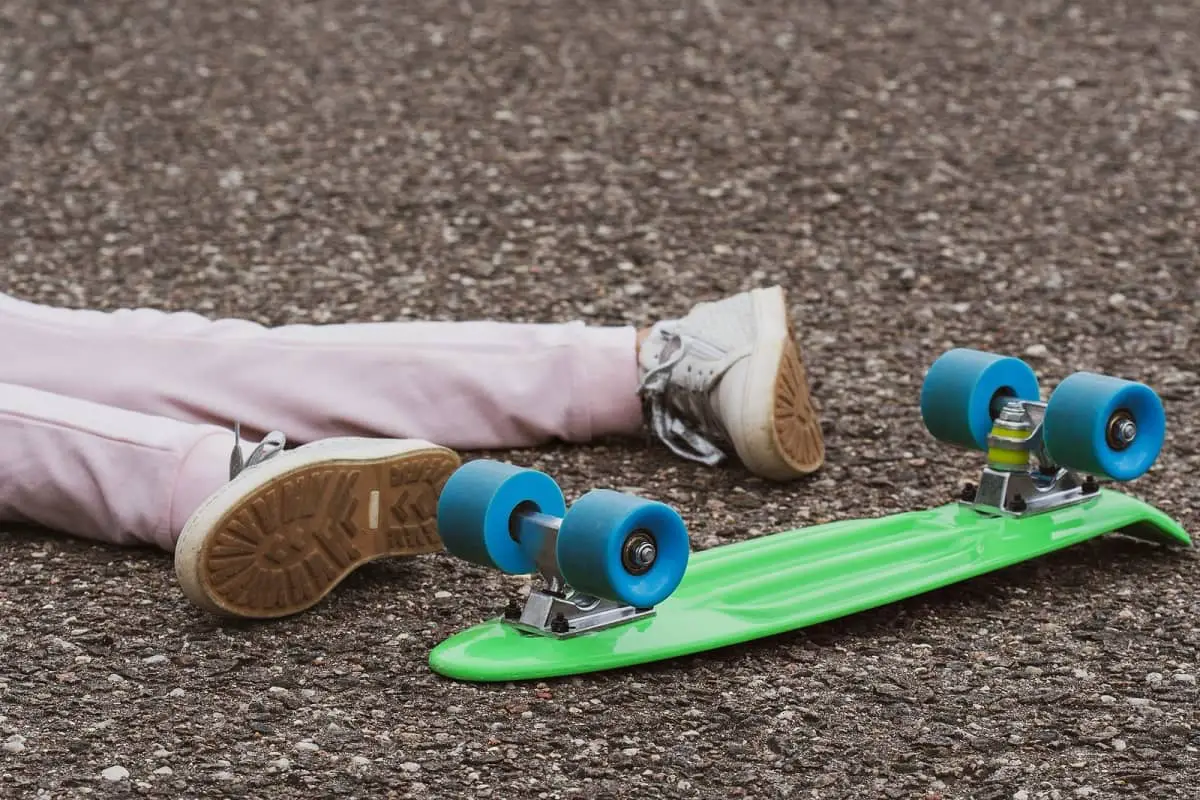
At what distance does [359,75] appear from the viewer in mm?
5715

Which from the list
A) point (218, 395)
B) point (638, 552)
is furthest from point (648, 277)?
point (638, 552)

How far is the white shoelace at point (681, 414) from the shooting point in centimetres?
300

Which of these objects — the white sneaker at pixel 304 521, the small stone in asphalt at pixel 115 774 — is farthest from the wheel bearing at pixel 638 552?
the small stone in asphalt at pixel 115 774

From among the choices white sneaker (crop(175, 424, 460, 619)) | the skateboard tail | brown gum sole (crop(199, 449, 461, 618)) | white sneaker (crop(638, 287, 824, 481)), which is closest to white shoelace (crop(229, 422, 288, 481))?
white sneaker (crop(175, 424, 460, 619))

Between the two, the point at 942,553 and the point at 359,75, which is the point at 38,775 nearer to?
the point at 942,553

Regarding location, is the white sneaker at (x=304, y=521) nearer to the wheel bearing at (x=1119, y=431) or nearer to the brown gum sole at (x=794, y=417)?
the brown gum sole at (x=794, y=417)

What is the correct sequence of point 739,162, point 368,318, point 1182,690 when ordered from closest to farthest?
point 1182,690 → point 368,318 → point 739,162

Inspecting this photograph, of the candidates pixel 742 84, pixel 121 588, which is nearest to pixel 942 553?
pixel 121 588

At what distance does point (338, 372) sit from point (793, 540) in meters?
0.87

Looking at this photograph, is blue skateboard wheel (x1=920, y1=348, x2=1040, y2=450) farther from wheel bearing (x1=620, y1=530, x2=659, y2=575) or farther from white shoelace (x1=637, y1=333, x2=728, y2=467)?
wheel bearing (x1=620, y1=530, x2=659, y2=575)

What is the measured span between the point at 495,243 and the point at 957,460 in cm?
164

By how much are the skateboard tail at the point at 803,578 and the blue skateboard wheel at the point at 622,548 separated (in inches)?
4.1

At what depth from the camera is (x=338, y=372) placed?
2959mm

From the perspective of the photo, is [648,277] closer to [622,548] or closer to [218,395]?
[218,395]
